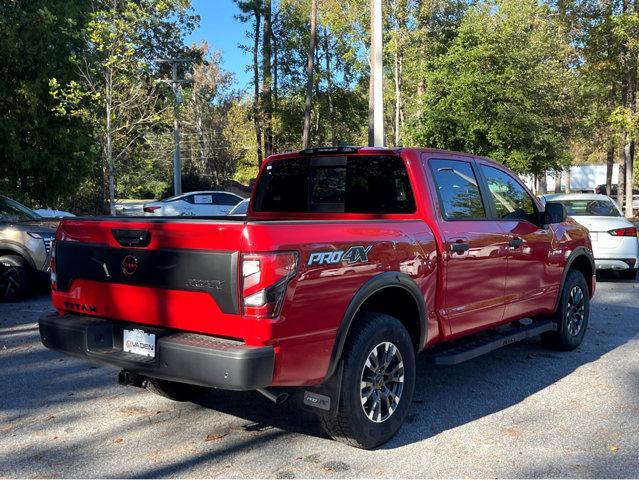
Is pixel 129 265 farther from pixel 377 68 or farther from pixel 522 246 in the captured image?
pixel 377 68

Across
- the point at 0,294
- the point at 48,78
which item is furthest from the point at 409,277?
the point at 48,78

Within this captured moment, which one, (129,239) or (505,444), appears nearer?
(129,239)

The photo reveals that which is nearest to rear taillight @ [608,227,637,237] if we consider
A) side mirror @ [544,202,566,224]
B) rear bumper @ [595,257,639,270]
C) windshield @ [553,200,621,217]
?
rear bumper @ [595,257,639,270]

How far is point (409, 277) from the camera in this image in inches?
158

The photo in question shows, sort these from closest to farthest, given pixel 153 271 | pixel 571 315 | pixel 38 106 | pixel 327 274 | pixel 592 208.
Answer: pixel 327 274, pixel 153 271, pixel 571 315, pixel 592 208, pixel 38 106

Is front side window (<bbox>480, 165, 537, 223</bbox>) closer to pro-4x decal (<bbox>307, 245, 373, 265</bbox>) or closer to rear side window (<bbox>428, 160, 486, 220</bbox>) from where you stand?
rear side window (<bbox>428, 160, 486, 220</bbox>)

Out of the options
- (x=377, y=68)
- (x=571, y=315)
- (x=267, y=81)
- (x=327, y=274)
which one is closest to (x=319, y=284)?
(x=327, y=274)

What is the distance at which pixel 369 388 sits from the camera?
3820 millimetres

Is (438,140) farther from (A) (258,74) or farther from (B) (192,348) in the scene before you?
(A) (258,74)

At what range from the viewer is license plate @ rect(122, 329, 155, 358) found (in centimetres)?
348

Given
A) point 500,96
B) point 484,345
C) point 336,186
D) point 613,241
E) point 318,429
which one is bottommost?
point 318,429

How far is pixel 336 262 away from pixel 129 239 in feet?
4.14

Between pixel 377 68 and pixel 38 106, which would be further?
pixel 38 106

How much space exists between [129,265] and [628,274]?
10.5 metres
